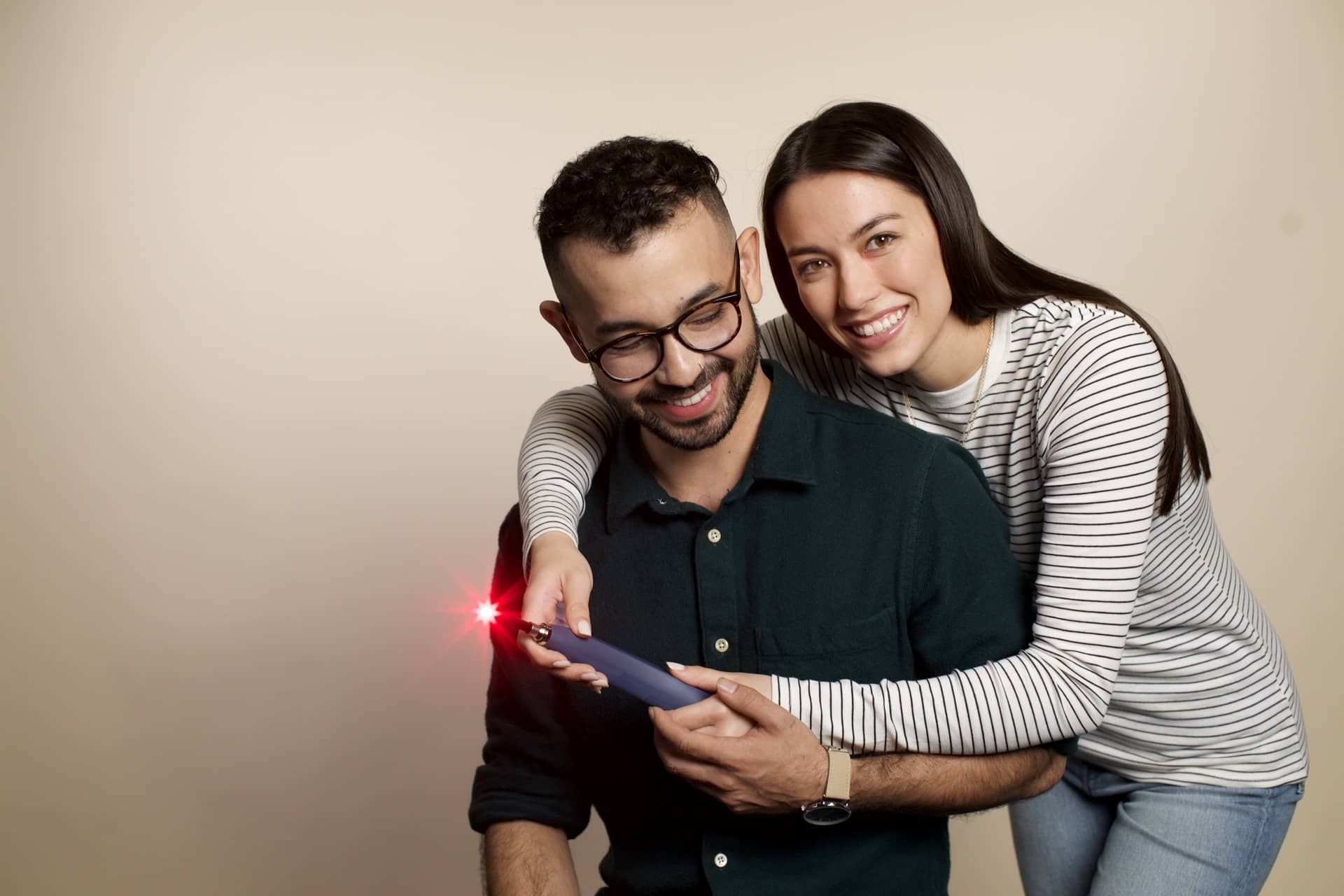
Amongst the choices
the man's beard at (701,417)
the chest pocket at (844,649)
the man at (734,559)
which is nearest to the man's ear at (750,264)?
the man at (734,559)

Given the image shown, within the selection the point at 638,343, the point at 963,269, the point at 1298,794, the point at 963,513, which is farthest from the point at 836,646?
the point at 1298,794

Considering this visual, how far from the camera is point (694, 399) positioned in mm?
1757

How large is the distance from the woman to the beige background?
1300mm

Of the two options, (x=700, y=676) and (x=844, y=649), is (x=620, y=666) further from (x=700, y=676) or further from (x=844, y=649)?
(x=844, y=649)

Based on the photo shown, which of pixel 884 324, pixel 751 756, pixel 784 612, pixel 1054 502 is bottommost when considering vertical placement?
pixel 751 756

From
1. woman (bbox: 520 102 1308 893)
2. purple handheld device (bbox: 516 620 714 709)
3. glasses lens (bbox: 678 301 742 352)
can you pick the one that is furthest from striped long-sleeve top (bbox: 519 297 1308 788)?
glasses lens (bbox: 678 301 742 352)

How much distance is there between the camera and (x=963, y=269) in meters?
2.03

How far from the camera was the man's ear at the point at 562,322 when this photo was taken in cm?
187

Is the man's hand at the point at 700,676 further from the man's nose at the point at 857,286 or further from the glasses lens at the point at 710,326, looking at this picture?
the man's nose at the point at 857,286

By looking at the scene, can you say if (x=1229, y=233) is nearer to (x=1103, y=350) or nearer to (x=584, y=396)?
(x=1103, y=350)

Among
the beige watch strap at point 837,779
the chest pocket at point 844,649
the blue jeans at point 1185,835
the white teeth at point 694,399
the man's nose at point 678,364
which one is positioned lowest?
the blue jeans at point 1185,835

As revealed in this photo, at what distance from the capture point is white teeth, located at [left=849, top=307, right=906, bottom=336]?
1959mm

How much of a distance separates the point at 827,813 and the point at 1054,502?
60cm

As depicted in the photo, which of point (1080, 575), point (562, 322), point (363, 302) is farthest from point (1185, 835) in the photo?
point (363, 302)
